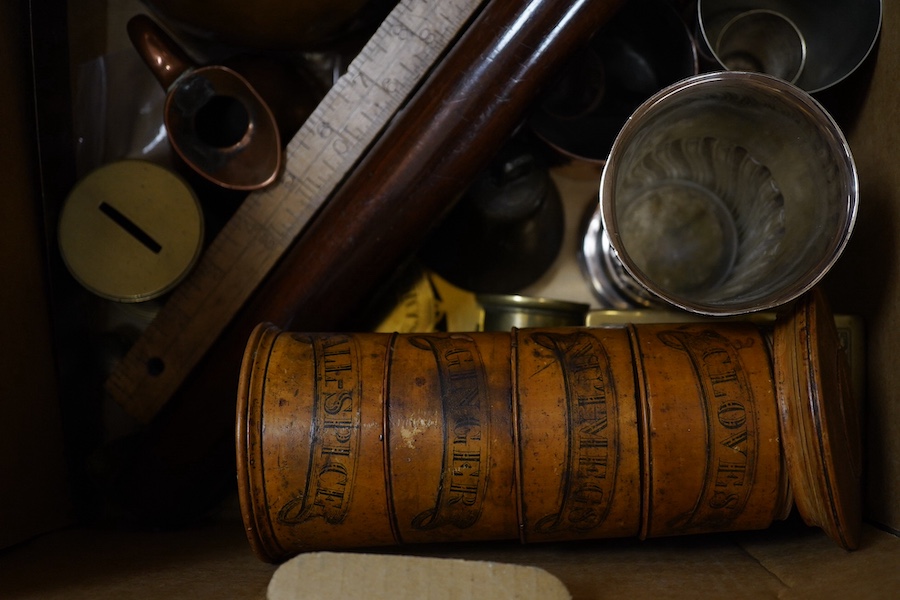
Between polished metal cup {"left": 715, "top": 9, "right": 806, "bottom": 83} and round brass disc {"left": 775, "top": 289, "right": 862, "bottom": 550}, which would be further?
polished metal cup {"left": 715, "top": 9, "right": 806, "bottom": 83}

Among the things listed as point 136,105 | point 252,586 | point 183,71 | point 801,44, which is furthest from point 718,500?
point 136,105

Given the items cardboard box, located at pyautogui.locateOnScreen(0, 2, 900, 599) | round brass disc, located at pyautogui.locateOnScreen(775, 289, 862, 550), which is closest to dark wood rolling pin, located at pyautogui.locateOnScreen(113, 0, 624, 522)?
cardboard box, located at pyautogui.locateOnScreen(0, 2, 900, 599)

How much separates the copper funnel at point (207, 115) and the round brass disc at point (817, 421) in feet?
4.29

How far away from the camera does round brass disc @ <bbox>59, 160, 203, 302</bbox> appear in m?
1.88

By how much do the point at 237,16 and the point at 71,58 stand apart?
602 millimetres

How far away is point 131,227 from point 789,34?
1921 mm

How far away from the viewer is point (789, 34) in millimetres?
2039

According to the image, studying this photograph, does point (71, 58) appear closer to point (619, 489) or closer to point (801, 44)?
point (619, 489)

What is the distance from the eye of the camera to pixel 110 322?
2158 mm

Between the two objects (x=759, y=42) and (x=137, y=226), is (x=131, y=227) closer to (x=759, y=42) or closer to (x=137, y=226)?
(x=137, y=226)

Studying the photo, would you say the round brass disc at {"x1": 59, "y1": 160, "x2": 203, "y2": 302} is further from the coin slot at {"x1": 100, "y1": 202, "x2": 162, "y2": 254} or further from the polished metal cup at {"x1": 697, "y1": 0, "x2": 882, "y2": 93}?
the polished metal cup at {"x1": 697, "y1": 0, "x2": 882, "y2": 93}

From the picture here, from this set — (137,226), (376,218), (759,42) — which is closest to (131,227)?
(137,226)

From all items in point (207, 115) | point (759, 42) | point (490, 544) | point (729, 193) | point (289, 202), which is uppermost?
point (759, 42)

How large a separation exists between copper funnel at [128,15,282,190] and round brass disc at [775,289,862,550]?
1307mm
